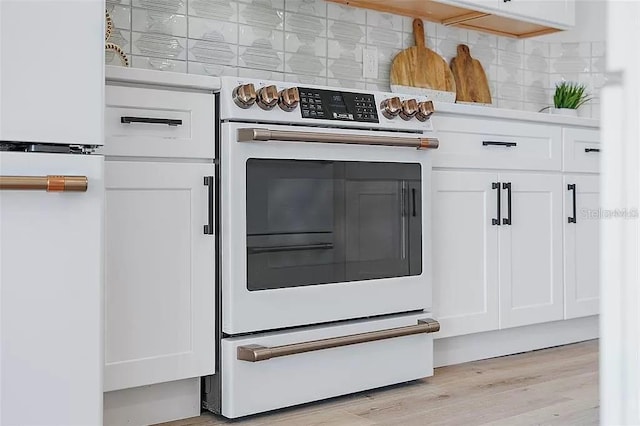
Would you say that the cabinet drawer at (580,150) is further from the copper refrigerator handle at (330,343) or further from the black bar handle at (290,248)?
the black bar handle at (290,248)

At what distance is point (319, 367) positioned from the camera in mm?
2404

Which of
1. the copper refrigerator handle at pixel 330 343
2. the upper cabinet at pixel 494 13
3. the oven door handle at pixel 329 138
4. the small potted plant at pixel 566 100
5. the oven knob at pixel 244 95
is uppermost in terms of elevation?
the upper cabinet at pixel 494 13

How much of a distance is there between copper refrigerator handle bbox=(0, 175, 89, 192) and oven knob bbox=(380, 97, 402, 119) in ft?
3.86

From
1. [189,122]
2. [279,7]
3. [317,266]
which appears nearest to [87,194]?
[189,122]

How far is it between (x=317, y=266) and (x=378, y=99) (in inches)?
24.8

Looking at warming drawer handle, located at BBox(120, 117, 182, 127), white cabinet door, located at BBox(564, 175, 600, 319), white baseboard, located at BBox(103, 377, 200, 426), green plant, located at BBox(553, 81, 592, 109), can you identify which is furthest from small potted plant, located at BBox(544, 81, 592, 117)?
white baseboard, located at BBox(103, 377, 200, 426)

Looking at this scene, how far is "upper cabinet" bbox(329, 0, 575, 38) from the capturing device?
10.8 feet

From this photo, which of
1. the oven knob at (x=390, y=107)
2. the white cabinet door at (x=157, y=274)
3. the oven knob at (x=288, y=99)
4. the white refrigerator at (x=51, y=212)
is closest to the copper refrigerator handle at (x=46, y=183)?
the white refrigerator at (x=51, y=212)

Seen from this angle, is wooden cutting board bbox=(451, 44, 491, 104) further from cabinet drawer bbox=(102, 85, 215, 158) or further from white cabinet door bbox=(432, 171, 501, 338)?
cabinet drawer bbox=(102, 85, 215, 158)

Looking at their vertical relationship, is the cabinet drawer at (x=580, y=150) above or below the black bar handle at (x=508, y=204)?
above

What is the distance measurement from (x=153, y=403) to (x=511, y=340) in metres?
1.62

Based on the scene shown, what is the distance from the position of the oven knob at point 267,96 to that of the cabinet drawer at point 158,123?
0.14m

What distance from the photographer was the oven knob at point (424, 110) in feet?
8.80

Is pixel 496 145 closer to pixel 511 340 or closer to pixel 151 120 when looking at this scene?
pixel 511 340
